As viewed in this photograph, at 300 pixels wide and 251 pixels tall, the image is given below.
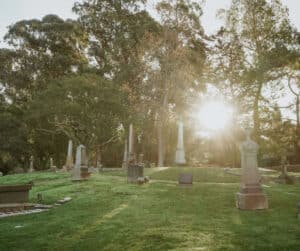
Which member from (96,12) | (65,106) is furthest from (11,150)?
(96,12)

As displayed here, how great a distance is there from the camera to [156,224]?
959 cm

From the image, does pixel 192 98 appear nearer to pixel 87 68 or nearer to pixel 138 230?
pixel 87 68

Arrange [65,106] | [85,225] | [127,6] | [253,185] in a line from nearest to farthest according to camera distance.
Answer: [85,225], [253,185], [65,106], [127,6]

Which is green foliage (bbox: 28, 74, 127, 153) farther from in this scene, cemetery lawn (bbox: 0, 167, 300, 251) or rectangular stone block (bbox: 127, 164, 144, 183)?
cemetery lawn (bbox: 0, 167, 300, 251)

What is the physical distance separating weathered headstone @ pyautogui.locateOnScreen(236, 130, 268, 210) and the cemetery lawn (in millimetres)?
445

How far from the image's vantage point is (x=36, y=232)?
938 centimetres

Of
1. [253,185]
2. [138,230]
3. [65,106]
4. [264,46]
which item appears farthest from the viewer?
[65,106]

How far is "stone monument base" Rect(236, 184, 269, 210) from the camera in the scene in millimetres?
11633

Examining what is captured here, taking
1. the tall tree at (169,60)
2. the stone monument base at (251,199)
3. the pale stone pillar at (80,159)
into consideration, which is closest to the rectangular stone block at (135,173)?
the pale stone pillar at (80,159)

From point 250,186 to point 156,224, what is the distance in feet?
13.4

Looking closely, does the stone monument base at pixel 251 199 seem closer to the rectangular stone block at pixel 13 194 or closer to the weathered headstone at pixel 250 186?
the weathered headstone at pixel 250 186

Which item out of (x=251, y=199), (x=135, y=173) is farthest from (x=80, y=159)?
(x=251, y=199)

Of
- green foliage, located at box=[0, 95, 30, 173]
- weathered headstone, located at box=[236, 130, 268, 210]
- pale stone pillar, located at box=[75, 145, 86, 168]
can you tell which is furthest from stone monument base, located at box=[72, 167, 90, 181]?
green foliage, located at box=[0, 95, 30, 173]

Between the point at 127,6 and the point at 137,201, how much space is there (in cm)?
2966
